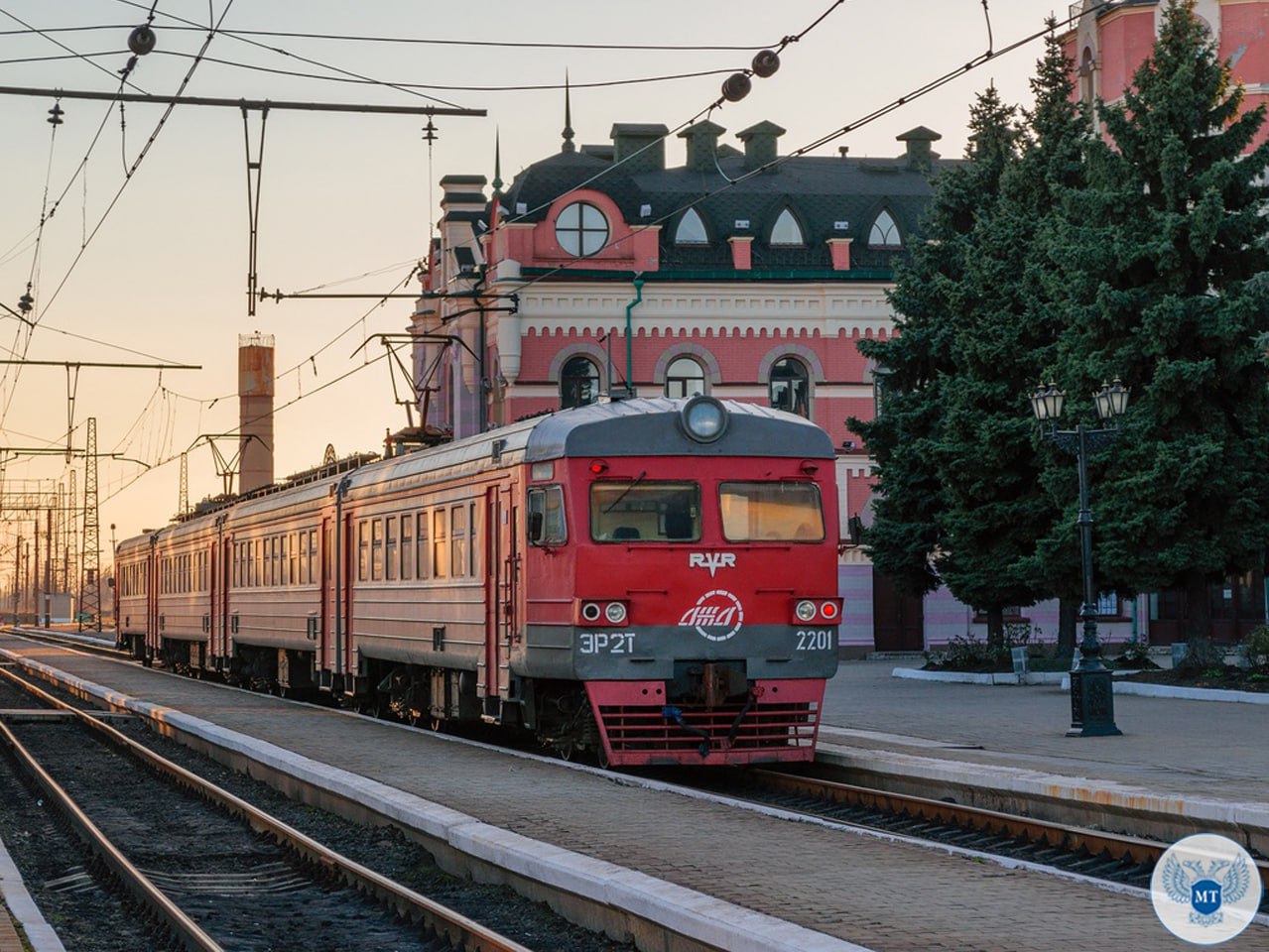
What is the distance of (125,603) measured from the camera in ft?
181

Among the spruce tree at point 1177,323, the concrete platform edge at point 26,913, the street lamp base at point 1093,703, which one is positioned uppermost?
the spruce tree at point 1177,323

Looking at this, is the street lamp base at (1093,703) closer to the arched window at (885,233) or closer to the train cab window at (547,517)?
the train cab window at (547,517)

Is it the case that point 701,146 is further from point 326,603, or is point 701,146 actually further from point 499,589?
point 499,589

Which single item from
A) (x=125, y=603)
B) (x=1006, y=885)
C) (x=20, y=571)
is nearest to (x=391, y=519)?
(x=1006, y=885)

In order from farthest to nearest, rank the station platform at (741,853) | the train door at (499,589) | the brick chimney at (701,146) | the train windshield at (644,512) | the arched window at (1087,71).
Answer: the brick chimney at (701,146), the arched window at (1087,71), the train door at (499,589), the train windshield at (644,512), the station platform at (741,853)

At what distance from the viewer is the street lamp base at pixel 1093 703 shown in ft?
65.7

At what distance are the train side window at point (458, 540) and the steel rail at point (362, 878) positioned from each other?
11.0 ft

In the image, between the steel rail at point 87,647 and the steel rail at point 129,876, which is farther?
the steel rail at point 87,647

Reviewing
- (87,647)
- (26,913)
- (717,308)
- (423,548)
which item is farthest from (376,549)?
(87,647)

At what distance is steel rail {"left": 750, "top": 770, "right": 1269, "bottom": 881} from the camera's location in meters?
12.5

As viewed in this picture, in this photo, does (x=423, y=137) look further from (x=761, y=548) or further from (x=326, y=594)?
(x=326, y=594)

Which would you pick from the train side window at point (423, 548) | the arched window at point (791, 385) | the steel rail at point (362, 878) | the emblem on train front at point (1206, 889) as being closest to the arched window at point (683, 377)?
the arched window at point (791, 385)

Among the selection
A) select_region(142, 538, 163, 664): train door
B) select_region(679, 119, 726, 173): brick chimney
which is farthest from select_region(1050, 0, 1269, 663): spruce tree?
select_region(142, 538, 163, 664): train door

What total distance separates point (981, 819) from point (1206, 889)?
301cm
